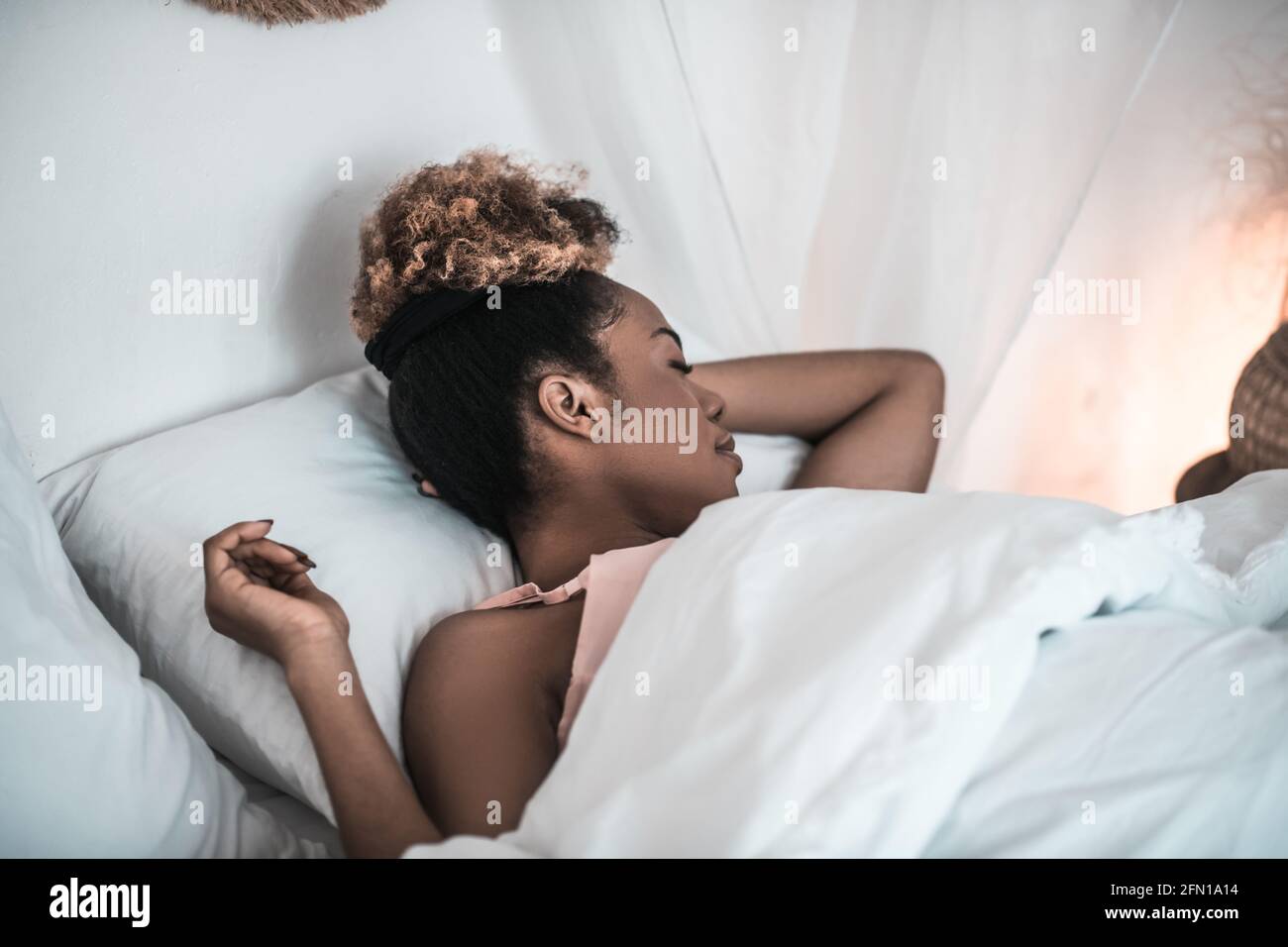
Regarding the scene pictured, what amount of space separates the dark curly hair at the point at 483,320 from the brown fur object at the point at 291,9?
285mm

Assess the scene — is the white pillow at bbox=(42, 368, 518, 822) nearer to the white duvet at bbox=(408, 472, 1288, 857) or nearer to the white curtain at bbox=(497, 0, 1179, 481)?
the white duvet at bbox=(408, 472, 1288, 857)

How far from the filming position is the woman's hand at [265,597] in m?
0.89

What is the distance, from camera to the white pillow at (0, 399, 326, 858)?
77 centimetres

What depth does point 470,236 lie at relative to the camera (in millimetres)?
1063

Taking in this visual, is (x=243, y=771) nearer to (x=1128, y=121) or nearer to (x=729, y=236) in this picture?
(x=729, y=236)

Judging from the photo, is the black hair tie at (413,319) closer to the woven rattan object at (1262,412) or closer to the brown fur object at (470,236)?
the brown fur object at (470,236)

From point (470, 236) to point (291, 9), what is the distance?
0.41m

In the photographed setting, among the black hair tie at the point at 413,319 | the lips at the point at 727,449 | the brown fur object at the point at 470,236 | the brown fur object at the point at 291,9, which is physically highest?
the brown fur object at the point at 291,9

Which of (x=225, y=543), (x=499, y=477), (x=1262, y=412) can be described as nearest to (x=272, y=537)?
(x=225, y=543)

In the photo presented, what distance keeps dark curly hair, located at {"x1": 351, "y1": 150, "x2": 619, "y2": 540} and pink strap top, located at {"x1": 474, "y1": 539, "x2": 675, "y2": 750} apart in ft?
0.39

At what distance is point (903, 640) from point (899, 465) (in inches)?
23.2

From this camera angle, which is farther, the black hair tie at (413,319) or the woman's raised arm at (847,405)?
the woman's raised arm at (847,405)

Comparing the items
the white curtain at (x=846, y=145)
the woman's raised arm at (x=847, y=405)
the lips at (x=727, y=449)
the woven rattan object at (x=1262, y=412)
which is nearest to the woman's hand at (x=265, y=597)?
the lips at (x=727, y=449)

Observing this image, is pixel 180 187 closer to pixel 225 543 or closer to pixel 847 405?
pixel 225 543
